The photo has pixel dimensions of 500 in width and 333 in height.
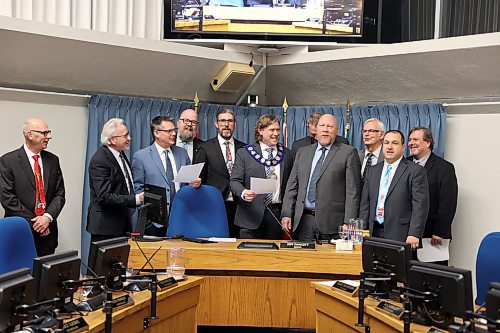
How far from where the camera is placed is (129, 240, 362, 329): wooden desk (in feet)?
14.1

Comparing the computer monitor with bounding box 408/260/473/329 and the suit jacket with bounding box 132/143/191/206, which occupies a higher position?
the suit jacket with bounding box 132/143/191/206

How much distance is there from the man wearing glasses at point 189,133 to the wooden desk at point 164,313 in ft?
6.43

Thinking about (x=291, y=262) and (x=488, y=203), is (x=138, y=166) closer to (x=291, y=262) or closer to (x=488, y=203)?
(x=291, y=262)

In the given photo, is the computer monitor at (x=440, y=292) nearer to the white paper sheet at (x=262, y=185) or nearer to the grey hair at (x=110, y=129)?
the white paper sheet at (x=262, y=185)

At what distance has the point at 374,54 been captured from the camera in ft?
19.7

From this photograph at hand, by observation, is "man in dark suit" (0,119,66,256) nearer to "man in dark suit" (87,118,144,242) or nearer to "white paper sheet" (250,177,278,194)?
"man in dark suit" (87,118,144,242)

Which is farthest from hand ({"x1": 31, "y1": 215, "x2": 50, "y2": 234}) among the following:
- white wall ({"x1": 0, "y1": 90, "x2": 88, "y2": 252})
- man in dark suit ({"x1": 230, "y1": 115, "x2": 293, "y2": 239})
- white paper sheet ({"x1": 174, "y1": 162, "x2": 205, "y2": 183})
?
man in dark suit ({"x1": 230, "y1": 115, "x2": 293, "y2": 239})

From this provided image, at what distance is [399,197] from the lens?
15.6 ft

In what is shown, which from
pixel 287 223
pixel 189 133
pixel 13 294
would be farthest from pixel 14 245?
pixel 189 133

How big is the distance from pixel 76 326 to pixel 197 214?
2.25 metres

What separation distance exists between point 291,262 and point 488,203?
2.37 meters

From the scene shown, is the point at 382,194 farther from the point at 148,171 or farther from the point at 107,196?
the point at 107,196

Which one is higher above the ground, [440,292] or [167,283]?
[440,292]

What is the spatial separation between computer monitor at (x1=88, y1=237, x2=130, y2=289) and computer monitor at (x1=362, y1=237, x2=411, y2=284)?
1215mm
